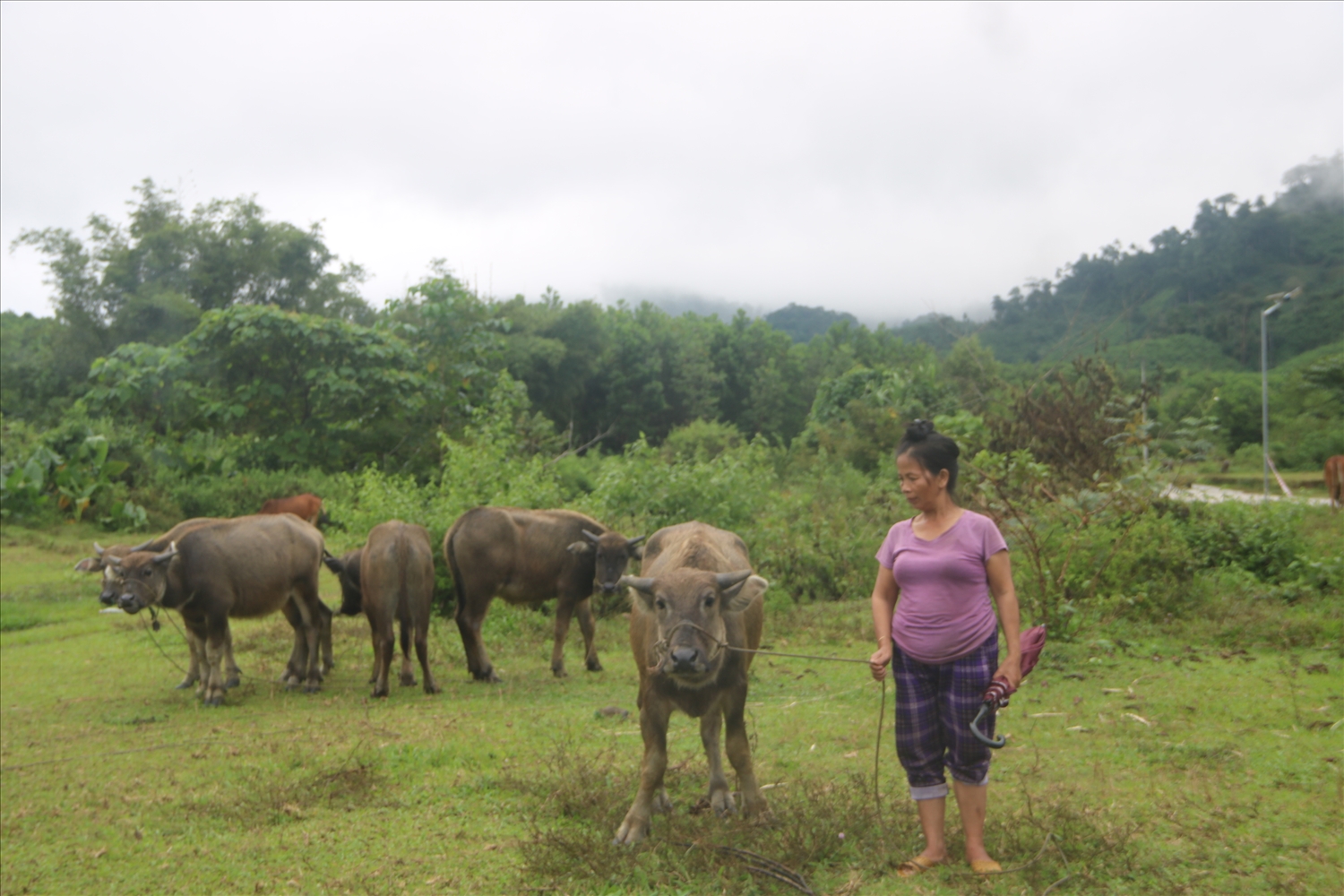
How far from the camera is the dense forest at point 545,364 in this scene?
23.0 m

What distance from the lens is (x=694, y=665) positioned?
4371mm

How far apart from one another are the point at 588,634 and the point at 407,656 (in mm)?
1900

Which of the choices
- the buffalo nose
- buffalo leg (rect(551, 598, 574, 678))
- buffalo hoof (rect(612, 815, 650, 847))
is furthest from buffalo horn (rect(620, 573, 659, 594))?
buffalo leg (rect(551, 598, 574, 678))

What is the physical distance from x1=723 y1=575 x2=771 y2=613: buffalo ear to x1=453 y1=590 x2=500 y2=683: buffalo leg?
17.6ft

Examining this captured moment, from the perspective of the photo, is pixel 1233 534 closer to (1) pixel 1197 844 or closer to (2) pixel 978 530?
(1) pixel 1197 844

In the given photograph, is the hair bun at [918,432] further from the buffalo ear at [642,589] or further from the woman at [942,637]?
the buffalo ear at [642,589]

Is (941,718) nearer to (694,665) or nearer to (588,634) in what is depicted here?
(694,665)

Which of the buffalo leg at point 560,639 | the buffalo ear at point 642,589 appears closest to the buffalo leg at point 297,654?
the buffalo leg at point 560,639

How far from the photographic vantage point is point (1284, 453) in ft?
116

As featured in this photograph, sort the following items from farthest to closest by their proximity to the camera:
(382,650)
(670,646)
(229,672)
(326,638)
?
1. (326,638)
2. (229,672)
3. (382,650)
4. (670,646)

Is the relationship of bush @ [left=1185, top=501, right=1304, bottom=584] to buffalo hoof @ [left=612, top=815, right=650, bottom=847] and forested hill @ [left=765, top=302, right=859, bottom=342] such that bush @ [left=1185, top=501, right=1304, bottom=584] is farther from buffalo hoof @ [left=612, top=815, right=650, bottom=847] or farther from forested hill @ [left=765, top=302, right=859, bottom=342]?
forested hill @ [left=765, top=302, right=859, bottom=342]

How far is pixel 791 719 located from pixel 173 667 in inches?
283

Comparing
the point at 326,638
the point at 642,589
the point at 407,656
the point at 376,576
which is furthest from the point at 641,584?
the point at 326,638

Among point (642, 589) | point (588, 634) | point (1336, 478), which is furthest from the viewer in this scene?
point (1336, 478)
